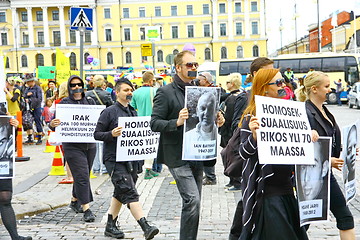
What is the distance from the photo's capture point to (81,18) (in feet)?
33.1

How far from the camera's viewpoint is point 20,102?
14.7 metres

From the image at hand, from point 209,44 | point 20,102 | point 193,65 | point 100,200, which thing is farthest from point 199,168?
point 209,44

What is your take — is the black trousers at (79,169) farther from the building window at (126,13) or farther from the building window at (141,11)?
the building window at (126,13)

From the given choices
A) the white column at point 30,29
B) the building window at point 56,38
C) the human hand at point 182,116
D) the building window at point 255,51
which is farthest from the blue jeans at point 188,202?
the building window at point 56,38

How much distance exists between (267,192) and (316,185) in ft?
1.51

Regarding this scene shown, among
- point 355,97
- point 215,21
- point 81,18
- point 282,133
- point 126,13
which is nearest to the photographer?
point 282,133

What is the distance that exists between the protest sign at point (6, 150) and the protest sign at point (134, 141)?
1.14 meters

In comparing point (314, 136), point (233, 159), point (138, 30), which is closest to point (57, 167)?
point (233, 159)

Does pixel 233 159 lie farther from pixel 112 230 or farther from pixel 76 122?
pixel 76 122

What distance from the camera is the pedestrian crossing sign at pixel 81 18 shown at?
395 inches

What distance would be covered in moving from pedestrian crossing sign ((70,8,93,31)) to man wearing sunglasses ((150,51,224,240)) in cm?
534

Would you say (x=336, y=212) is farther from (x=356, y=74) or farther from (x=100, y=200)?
(x=356, y=74)

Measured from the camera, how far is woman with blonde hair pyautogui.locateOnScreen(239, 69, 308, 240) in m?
3.91

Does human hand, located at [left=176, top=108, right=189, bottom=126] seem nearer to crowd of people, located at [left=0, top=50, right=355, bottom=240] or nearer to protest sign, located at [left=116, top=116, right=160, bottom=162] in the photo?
crowd of people, located at [left=0, top=50, right=355, bottom=240]
